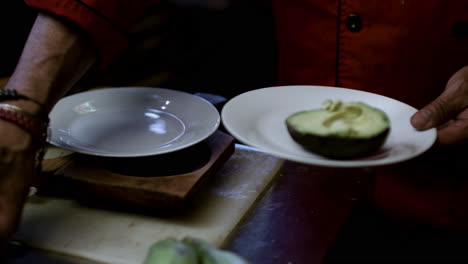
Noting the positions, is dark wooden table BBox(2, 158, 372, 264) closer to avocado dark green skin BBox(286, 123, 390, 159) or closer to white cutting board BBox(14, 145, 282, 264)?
white cutting board BBox(14, 145, 282, 264)

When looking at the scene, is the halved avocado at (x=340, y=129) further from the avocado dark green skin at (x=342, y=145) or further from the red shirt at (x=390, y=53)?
the red shirt at (x=390, y=53)

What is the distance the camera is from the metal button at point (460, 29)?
1.08m

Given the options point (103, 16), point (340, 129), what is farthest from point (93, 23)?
point (340, 129)

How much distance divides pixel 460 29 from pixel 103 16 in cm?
78

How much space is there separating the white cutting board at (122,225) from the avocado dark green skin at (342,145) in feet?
0.77

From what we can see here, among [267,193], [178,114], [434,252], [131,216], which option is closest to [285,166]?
[267,193]

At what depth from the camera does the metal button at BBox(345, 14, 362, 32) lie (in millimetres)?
1160

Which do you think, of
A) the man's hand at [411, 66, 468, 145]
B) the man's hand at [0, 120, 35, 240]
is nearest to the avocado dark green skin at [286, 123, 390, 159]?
the man's hand at [411, 66, 468, 145]

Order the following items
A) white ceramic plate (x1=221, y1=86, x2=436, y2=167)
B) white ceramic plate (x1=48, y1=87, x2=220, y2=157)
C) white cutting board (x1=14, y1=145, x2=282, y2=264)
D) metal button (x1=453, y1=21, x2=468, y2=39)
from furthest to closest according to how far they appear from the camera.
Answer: metal button (x1=453, y1=21, x2=468, y2=39) < white ceramic plate (x1=48, y1=87, x2=220, y2=157) < white cutting board (x1=14, y1=145, x2=282, y2=264) < white ceramic plate (x1=221, y1=86, x2=436, y2=167)

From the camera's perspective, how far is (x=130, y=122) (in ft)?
3.34

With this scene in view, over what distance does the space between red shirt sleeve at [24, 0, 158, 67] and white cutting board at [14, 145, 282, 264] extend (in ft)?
1.07

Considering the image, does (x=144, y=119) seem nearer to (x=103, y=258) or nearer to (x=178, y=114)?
(x=178, y=114)

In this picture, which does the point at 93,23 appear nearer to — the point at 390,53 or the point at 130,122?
the point at 130,122

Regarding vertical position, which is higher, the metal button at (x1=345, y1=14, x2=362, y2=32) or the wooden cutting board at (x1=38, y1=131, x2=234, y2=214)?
the metal button at (x1=345, y1=14, x2=362, y2=32)
